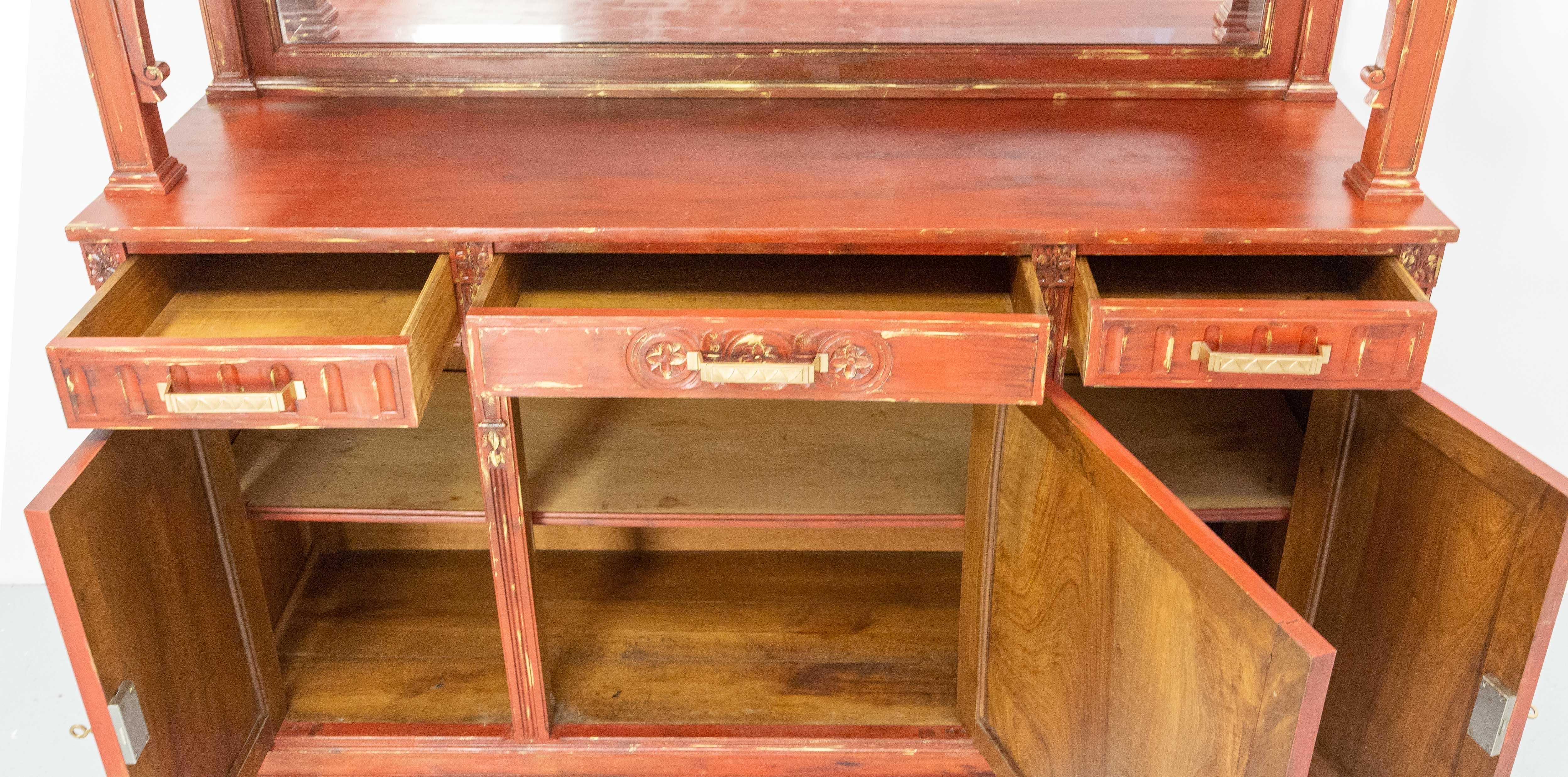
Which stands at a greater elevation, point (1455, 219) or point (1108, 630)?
point (1455, 219)

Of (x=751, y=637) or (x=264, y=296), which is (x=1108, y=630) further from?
(x=264, y=296)

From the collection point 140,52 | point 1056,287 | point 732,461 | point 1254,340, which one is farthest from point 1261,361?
point 140,52

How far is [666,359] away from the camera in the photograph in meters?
1.30

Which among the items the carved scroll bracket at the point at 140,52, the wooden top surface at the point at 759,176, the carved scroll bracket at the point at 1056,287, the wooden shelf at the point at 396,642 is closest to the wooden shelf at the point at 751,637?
the wooden shelf at the point at 396,642

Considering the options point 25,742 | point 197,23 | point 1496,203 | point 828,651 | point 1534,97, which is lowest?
point 25,742

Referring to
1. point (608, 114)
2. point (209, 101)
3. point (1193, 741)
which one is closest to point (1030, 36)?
point (608, 114)

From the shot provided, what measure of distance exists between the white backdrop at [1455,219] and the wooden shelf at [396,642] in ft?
1.39

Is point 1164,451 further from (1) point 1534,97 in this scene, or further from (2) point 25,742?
(2) point 25,742

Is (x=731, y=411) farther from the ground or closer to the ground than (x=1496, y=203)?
closer to the ground

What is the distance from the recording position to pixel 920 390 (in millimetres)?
1307

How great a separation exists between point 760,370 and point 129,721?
31.1 inches

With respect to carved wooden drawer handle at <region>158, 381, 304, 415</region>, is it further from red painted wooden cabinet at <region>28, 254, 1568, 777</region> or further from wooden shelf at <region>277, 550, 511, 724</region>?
wooden shelf at <region>277, 550, 511, 724</region>

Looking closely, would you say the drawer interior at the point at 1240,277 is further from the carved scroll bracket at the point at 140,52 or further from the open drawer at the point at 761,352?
the carved scroll bracket at the point at 140,52

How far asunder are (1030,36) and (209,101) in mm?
1209
